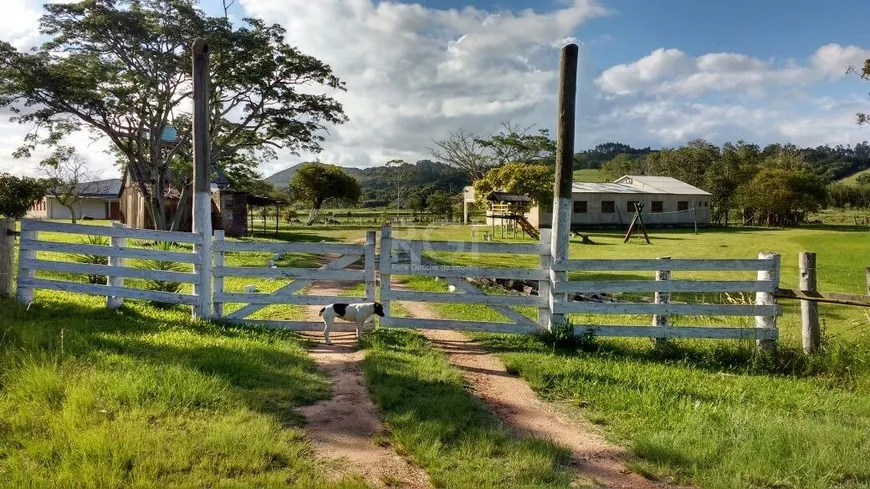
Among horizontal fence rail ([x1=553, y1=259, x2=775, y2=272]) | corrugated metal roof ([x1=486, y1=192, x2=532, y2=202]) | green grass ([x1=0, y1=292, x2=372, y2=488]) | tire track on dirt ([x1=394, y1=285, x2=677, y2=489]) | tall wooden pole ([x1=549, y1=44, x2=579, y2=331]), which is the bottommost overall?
tire track on dirt ([x1=394, y1=285, x2=677, y2=489])

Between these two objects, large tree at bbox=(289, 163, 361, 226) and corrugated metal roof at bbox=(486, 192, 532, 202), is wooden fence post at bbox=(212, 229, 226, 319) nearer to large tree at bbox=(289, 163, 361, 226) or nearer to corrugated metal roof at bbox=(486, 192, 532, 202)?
corrugated metal roof at bbox=(486, 192, 532, 202)

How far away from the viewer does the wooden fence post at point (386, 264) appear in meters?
7.96

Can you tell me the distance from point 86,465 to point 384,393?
8.18 feet

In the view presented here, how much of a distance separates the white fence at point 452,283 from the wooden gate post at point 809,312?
1.11 feet

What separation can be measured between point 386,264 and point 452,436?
397cm

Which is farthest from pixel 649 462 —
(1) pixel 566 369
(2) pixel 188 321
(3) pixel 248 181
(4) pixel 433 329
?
(3) pixel 248 181

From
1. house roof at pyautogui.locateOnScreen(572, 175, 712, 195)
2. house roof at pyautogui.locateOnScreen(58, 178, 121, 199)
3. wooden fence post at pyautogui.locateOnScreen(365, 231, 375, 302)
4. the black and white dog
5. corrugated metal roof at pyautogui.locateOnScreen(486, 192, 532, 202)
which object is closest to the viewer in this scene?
the black and white dog

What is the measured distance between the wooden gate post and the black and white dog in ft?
18.8

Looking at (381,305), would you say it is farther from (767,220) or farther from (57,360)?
(767,220)

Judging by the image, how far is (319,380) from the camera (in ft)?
18.7

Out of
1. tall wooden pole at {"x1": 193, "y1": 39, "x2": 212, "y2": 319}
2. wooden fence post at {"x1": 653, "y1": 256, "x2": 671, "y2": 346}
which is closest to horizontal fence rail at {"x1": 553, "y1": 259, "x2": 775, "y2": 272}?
wooden fence post at {"x1": 653, "y1": 256, "x2": 671, "y2": 346}

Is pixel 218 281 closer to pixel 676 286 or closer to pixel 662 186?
pixel 676 286

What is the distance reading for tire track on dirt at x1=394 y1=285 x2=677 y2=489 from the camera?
155 inches

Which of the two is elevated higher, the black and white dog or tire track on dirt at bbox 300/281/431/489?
the black and white dog
